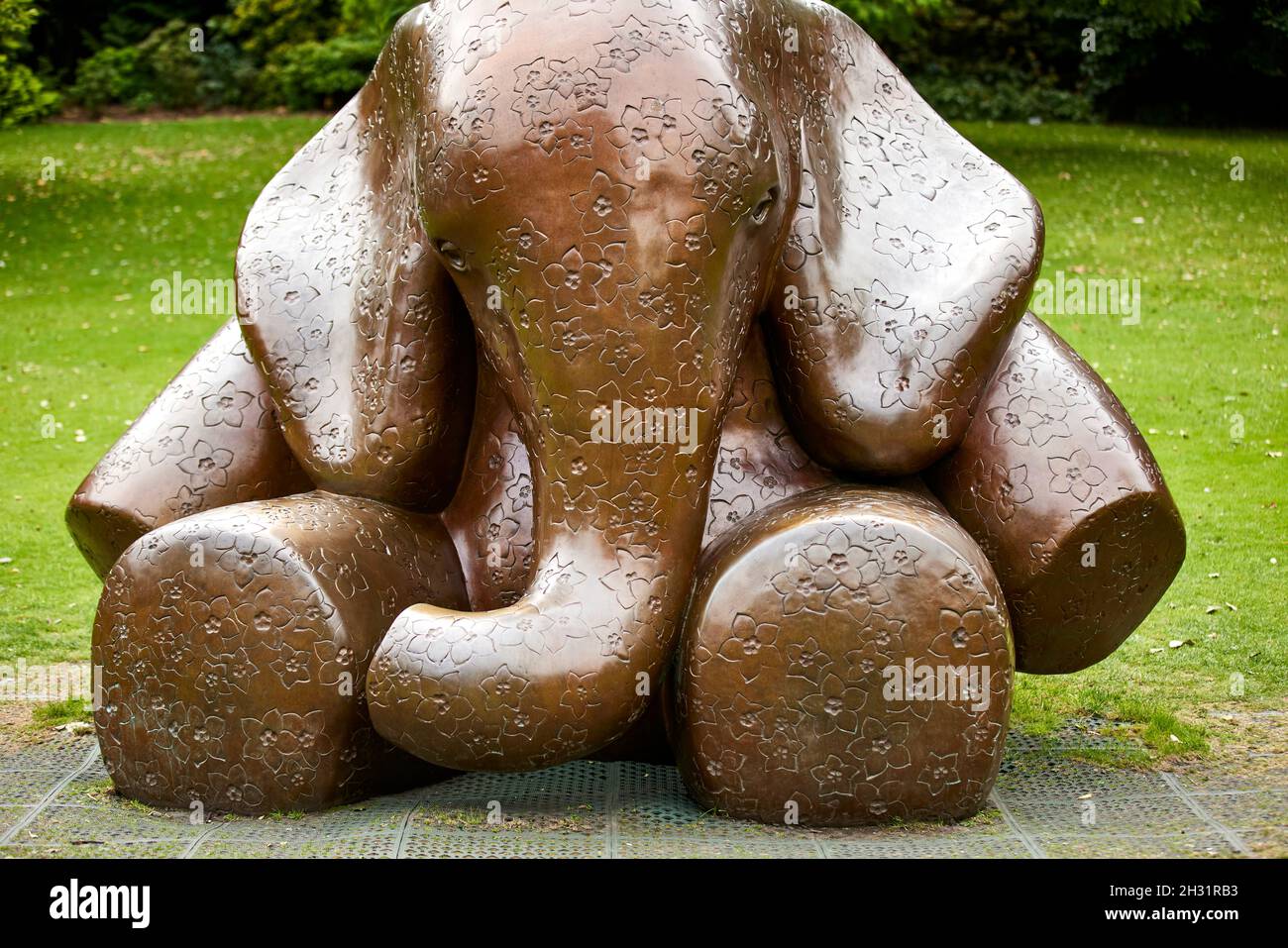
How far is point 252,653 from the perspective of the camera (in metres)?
4.07

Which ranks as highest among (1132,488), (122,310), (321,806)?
(1132,488)

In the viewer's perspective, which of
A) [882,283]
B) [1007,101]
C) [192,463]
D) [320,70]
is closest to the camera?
[882,283]

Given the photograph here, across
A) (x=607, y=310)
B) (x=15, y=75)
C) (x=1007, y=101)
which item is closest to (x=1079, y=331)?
(x=15, y=75)

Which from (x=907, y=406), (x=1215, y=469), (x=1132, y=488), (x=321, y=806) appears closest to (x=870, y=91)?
(x=907, y=406)

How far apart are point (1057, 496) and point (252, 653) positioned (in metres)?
2.05

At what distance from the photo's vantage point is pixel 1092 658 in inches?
184

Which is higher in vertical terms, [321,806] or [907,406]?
[907,406]

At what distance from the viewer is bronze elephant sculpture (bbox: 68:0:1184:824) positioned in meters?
3.84

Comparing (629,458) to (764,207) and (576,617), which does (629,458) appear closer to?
(576,617)

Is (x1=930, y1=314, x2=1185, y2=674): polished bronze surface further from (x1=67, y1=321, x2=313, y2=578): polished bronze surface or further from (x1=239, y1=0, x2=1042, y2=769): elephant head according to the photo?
(x1=67, y1=321, x2=313, y2=578): polished bronze surface

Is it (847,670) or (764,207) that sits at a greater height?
(764,207)

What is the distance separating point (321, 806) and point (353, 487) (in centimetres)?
82
